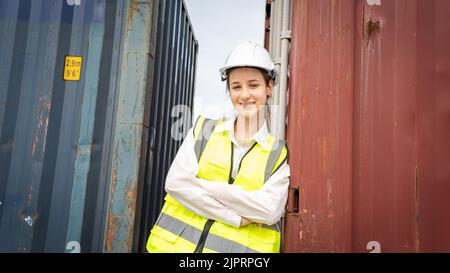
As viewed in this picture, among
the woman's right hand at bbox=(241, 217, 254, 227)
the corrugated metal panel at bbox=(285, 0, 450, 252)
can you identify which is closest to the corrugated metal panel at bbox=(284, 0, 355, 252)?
the corrugated metal panel at bbox=(285, 0, 450, 252)

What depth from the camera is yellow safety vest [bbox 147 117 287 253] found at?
5.83 ft

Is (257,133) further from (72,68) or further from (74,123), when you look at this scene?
(72,68)

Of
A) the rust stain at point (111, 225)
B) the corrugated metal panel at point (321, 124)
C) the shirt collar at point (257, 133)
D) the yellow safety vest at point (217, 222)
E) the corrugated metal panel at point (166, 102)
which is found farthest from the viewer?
the corrugated metal panel at point (166, 102)

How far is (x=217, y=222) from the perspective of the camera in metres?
1.84

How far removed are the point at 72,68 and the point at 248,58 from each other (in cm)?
187

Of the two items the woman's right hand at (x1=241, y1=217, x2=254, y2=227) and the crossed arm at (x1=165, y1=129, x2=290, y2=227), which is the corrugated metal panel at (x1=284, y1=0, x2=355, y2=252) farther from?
the woman's right hand at (x1=241, y1=217, x2=254, y2=227)

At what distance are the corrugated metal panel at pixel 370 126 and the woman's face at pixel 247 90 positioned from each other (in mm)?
174

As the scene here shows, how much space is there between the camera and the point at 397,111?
77.9 inches

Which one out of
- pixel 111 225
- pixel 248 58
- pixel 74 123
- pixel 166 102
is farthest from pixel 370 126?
pixel 166 102

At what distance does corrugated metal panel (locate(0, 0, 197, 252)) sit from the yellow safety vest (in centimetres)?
128

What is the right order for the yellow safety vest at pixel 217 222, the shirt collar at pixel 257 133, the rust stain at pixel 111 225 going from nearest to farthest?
the yellow safety vest at pixel 217 222
the shirt collar at pixel 257 133
the rust stain at pixel 111 225

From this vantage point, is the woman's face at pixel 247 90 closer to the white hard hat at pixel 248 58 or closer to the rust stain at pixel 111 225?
the white hard hat at pixel 248 58

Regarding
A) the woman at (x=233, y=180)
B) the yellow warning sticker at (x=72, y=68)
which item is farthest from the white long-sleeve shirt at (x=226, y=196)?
the yellow warning sticker at (x=72, y=68)

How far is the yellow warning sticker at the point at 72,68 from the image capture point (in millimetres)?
3230
